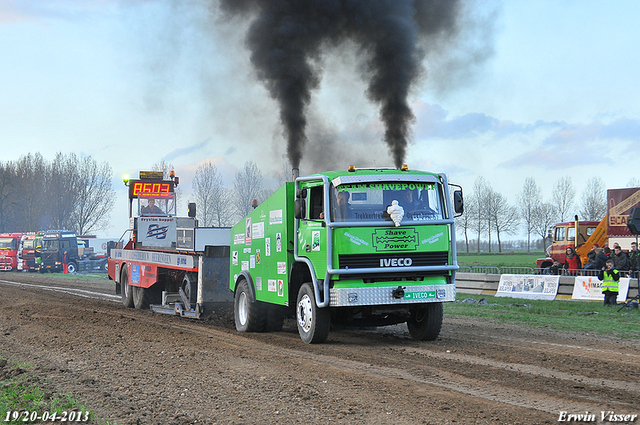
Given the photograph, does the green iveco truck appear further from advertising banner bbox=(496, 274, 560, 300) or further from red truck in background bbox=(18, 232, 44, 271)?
red truck in background bbox=(18, 232, 44, 271)

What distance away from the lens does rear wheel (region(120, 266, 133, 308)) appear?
1790 centimetres

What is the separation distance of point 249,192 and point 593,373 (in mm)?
47832

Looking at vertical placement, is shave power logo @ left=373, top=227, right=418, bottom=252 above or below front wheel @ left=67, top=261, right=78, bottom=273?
above

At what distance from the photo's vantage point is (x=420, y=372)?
303 inches

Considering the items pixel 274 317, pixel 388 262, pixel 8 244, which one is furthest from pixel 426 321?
pixel 8 244

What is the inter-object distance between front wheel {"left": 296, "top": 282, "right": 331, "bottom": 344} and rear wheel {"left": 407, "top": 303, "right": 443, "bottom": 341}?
1.70 metres

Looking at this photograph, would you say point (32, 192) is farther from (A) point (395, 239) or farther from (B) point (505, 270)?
(A) point (395, 239)

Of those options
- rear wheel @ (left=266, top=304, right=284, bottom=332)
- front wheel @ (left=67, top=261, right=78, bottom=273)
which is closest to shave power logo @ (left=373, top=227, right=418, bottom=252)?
rear wheel @ (left=266, top=304, right=284, bottom=332)

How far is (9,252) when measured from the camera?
47625 millimetres

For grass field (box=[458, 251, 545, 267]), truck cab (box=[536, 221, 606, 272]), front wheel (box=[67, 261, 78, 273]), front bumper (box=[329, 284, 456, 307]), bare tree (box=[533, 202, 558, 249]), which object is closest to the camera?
front bumper (box=[329, 284, 456, 307])

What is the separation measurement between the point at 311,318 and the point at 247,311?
238 centimetres

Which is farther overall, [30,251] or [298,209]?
[30,251]

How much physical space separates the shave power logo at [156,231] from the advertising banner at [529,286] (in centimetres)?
1111

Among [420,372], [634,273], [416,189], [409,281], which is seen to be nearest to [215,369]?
[420,372]
